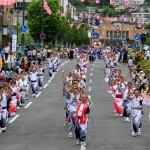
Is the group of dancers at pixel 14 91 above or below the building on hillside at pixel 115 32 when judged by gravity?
A: above

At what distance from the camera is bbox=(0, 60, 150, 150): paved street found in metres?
19.2

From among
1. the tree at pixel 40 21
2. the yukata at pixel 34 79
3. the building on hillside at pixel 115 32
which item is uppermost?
the tree at pixel 40 21

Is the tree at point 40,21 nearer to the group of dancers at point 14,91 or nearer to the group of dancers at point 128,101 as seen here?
the group of dancers at point 14,91

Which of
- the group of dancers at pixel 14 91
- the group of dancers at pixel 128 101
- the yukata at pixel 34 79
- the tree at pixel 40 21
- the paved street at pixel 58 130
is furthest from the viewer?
the tree at pixel 40 21

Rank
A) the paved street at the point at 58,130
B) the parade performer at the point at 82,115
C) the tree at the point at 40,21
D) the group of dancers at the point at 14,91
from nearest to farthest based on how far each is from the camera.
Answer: the parade performer at the point at 82,115, the paved street at the point at 58,130, the group of dancers at the point at 14,91, the tree at the point at 40,21

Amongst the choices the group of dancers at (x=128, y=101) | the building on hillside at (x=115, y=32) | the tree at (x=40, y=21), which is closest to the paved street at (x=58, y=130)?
the group of dancers at (x=128, y=101)

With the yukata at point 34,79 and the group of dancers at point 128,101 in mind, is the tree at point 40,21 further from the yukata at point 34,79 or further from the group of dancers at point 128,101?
the group of dancers at point 128,101

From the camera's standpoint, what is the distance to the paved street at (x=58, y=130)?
19.2 m

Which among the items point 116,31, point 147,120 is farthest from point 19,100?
point 116,31

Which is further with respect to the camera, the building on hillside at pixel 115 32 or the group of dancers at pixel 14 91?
the building on hillside at pixel 115 32

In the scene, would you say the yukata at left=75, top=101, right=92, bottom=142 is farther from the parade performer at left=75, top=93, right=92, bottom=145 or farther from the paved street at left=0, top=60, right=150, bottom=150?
the paved street at left=0, top=60, right=150, bottom=150

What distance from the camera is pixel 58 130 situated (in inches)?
886

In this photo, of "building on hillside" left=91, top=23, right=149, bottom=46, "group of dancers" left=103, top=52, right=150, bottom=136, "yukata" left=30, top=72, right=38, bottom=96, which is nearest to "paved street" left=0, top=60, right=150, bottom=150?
"group of dancers" left=103, top=52, right=150, bottom=136

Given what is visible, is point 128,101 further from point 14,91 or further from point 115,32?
point 115,32
